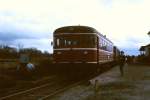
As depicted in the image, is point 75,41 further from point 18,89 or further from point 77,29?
point 18,89

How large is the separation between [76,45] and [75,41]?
0.29 metres

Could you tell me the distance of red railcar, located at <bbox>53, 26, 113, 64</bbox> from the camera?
23.7 metres

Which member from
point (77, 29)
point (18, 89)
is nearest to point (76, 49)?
point (77, 29)

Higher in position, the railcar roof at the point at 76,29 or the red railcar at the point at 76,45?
the railcar roof at the point at 76,29

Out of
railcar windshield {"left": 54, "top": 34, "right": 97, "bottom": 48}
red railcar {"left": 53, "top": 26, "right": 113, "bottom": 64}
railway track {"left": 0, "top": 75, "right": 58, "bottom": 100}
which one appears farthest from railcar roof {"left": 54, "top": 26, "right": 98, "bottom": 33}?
railway track {"left": 0, "top": 75, "right": 58, "bottom": 100}

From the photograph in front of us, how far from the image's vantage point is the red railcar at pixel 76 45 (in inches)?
932

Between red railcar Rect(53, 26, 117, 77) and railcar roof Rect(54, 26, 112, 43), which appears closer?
red railcar Rect(53, 26, 117, 77)

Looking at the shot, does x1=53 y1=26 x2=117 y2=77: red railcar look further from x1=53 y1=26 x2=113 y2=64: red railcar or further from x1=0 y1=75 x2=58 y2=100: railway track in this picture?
x1=0 y1=75 x2=58 y2=100: railway track

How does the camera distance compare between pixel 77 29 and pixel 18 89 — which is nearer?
pixel 18 89

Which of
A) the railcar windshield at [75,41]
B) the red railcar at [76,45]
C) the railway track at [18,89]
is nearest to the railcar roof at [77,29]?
the red railcar at [76,45]

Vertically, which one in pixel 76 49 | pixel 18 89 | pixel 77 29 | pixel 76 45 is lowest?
pixel 18 89

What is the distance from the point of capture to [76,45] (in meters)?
24.0

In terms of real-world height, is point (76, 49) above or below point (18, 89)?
above

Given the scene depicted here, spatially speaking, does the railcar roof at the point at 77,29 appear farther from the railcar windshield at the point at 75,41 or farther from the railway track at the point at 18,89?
the railway track at the point at 18,89
